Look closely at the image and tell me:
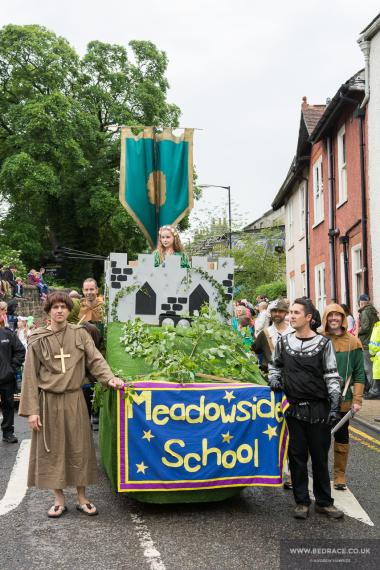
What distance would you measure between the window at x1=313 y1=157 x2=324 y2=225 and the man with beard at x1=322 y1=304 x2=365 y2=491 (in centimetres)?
1620

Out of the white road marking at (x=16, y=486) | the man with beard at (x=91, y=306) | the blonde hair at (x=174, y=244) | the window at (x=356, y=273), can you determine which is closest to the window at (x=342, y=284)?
the window at (x=356, y=273)

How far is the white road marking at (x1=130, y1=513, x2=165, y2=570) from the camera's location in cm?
472

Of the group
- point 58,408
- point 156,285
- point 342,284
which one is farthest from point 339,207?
point 58,408

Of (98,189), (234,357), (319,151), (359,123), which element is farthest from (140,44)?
(234,357)

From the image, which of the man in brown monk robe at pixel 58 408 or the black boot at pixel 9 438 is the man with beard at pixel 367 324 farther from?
the man in brown monk robe at pixel 58 408

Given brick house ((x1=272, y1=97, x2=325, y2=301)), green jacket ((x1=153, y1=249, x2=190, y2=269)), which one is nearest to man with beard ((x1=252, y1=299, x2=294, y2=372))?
green jacket ((x1=153, y1=249, x2=190, y2=269))

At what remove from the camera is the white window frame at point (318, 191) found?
75.0ft

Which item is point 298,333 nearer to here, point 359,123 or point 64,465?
point 64,465

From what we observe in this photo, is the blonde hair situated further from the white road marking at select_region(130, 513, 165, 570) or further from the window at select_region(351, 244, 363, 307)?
the window at select_region(351, 244, 363, 307)

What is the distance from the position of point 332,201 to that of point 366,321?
24.3 ft

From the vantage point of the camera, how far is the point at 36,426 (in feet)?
19.0

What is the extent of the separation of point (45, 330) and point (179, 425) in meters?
1.40

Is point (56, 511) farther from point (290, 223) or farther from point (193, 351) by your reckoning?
point (290, 223)

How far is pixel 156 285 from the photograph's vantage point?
862 cm
